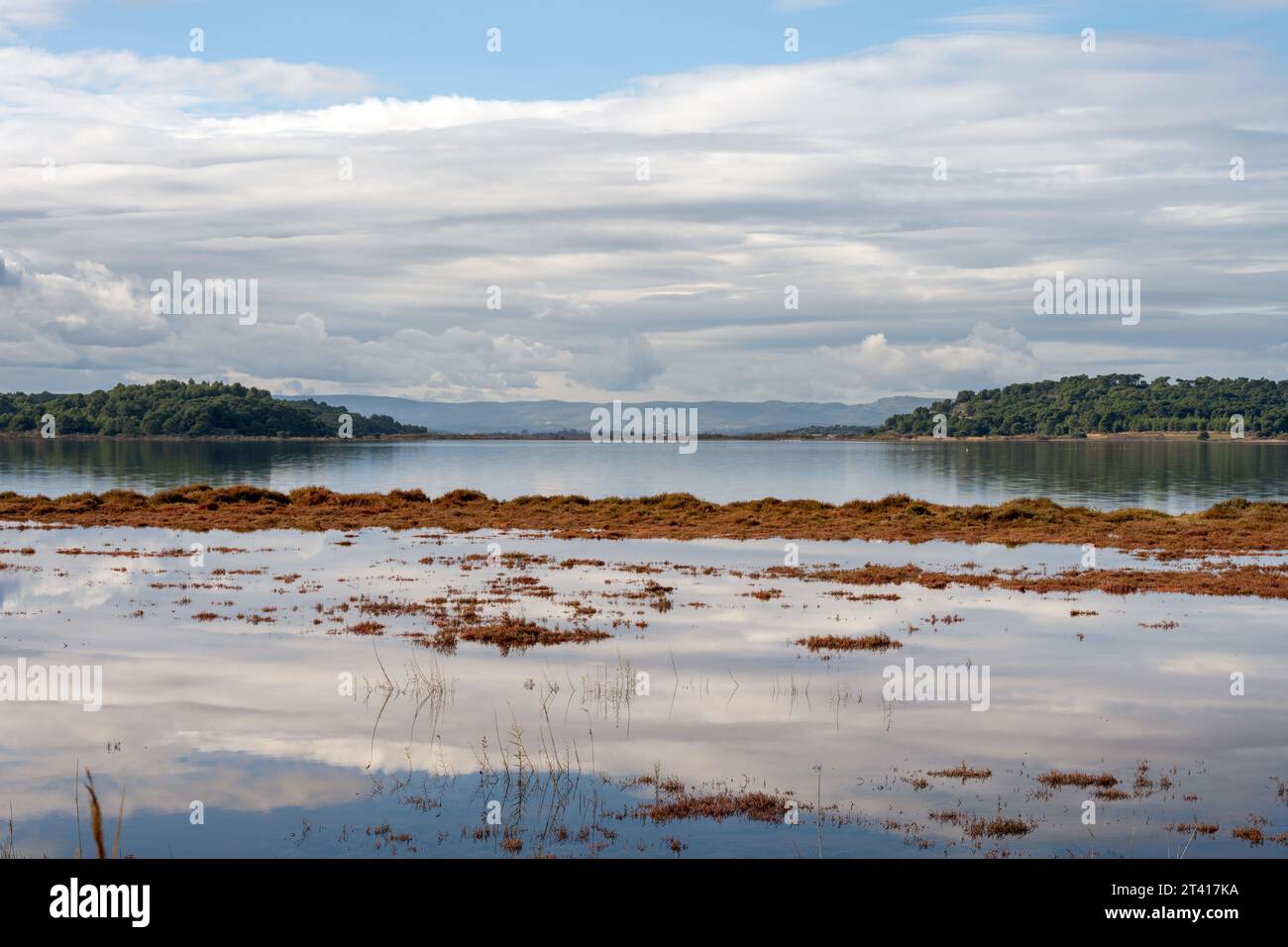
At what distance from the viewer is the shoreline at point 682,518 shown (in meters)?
53.8

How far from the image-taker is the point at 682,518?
208 feet

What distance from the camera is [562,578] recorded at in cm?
3766

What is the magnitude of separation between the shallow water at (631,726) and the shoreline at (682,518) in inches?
809

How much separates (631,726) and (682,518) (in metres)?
45.1

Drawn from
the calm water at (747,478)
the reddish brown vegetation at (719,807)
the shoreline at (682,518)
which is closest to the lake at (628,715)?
the reddish brown vegetation at (719,807)

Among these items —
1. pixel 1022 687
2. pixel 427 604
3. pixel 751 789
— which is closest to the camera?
pixel 751 789

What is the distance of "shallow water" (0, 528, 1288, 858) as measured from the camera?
43.9ft

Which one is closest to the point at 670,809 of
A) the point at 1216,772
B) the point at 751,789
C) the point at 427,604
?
the point at 751,789
